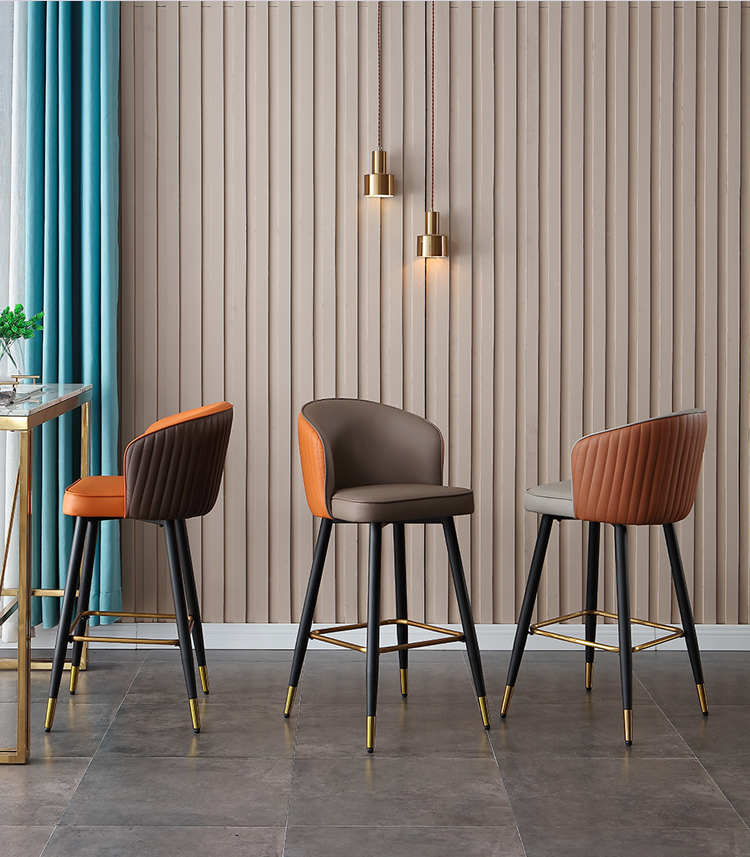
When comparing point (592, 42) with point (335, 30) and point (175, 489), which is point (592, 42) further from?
point (175, 489)

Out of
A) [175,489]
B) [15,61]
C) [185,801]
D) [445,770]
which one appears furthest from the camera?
[15,61]

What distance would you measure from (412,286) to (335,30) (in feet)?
3.14

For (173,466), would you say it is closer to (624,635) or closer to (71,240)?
(71,240)

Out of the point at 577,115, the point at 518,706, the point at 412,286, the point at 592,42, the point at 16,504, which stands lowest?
the point at 518,706

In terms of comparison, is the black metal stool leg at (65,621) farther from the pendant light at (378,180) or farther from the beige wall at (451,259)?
the pendant light at (378,180)

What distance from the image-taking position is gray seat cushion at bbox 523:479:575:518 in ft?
9.06

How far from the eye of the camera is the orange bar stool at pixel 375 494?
2633 millimetres

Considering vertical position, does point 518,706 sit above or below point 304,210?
below

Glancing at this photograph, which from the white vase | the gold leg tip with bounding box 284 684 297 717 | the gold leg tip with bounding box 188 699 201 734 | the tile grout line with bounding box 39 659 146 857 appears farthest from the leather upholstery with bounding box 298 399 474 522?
the white vase

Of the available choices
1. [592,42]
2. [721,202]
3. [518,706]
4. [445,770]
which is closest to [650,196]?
[721,202]

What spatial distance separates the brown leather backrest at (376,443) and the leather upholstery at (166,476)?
321mm

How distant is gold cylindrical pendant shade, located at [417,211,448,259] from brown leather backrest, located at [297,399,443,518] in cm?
62

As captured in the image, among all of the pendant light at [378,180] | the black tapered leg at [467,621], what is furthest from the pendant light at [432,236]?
the black tapered leg at [467,621]

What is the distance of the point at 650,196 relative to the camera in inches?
138
